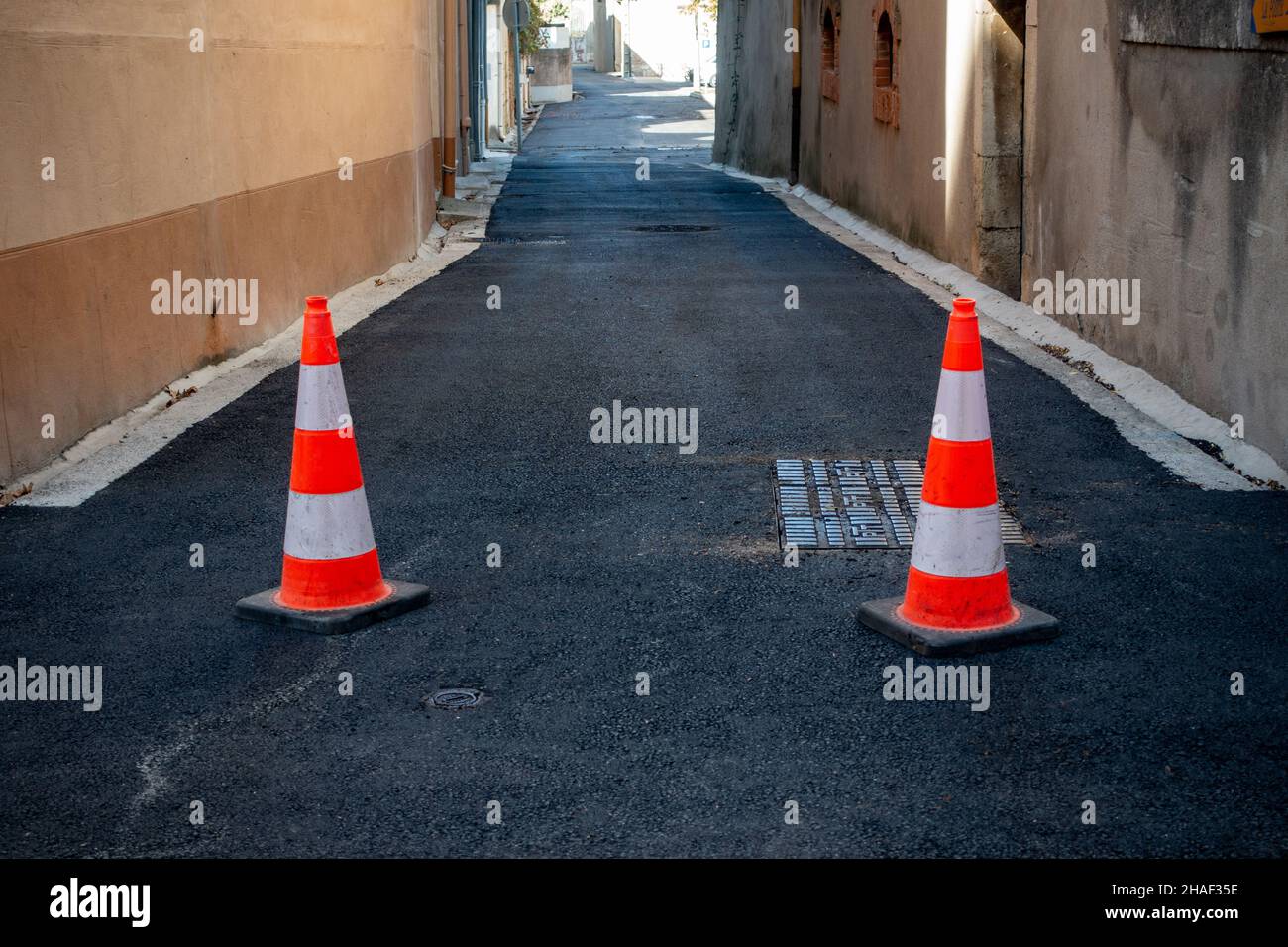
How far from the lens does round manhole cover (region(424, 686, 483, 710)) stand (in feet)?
14.7

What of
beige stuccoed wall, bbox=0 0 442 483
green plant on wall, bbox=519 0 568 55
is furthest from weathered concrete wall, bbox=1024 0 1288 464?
green plant on wall, bbox=519 0 568 55

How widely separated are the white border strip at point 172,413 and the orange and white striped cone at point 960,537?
3509 mm

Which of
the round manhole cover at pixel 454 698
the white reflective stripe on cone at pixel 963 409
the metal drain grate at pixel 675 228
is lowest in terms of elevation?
the round manhole cover at pixel 454 698

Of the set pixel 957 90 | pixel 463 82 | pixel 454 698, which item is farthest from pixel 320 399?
pixel 463 82

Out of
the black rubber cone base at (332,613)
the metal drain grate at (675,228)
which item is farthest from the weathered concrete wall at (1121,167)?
the black rubber cone base at (332,613)

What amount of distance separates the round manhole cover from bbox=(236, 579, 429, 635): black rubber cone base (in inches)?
24.8

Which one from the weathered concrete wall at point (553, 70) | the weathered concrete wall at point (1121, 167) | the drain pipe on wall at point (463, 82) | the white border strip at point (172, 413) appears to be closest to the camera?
the white border strip at point (172, 413)

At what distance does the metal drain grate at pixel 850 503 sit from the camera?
6062 millimetres

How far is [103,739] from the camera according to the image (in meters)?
4.26

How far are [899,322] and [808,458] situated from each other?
13.7 feet

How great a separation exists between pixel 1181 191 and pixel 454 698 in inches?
210

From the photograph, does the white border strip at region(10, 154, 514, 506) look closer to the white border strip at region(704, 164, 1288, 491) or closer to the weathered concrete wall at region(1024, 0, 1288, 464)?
the white border strip at region(704, 164, 1288, 491)

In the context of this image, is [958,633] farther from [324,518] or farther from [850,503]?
[324,518]

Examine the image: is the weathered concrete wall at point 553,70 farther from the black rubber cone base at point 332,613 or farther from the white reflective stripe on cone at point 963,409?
the white reflective stripe on cone at point 963,409
